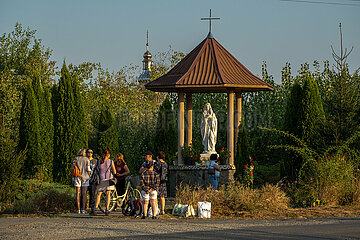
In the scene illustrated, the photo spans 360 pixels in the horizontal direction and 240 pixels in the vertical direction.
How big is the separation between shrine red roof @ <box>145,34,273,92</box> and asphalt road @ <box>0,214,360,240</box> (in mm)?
7228

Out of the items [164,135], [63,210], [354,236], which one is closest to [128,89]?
[164,135]

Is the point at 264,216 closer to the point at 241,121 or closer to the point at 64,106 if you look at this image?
the point at 241,121

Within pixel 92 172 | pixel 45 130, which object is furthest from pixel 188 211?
pixel 45 130

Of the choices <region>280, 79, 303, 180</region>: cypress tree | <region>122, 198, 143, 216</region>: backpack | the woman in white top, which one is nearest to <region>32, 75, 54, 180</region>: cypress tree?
the woman in white top

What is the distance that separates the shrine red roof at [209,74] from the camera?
19.6 metres

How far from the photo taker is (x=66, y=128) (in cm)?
2230

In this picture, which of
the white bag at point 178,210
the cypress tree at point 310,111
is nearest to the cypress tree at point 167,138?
the cypress tree at point 310,111

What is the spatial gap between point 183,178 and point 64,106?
5.87 meters

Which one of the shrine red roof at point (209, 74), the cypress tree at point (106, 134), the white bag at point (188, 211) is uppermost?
the shrine red roof at point (209, 74)

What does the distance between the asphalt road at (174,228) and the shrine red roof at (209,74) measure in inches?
285

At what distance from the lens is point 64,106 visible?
2241cm

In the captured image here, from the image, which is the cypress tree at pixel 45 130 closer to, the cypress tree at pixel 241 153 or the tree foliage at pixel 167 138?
the tree foliage at pixel 167 138

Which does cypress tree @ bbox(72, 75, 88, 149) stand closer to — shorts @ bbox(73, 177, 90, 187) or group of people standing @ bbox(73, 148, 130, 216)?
group of people standing @ bbox(73, 148, 130, 216)

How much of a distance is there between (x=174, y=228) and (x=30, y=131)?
40.8ft
